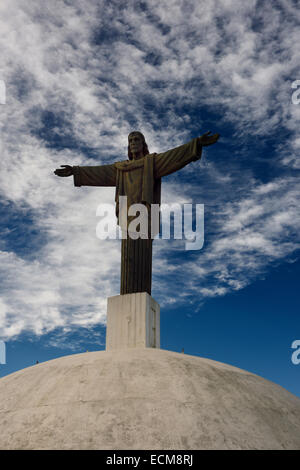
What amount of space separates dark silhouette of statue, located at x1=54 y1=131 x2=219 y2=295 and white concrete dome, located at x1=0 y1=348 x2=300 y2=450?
357cm

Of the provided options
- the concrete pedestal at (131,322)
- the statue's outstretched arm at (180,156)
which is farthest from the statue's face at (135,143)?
the concrete pedestal at (131,322)

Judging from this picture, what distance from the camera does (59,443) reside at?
6.80 meters

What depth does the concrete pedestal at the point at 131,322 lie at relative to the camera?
1197cm

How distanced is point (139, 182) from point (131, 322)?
15.1ft

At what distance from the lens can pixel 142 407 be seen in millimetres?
7480

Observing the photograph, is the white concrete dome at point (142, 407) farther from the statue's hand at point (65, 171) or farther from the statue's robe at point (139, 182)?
the statue's hand at point (65, 171)

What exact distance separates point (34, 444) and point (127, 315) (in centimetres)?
562

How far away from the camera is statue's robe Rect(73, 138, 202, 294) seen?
13.0m

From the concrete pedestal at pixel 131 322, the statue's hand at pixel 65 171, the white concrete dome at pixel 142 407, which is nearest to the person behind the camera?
the white concrete dome at pixel 142 407

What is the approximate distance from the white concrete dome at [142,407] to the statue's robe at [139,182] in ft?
11.5

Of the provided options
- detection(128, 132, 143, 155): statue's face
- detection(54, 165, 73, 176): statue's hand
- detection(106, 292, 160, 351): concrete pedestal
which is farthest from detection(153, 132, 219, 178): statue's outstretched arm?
detection(106, 292, 160, 351): concrete pedestal

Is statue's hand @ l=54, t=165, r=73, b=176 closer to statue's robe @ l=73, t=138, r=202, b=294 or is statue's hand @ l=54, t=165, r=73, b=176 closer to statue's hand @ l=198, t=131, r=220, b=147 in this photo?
statue's robe @ l=73, t=138, r=202, b=294

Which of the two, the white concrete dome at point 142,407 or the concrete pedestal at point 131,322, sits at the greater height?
the concrete pedestal at point 131,322

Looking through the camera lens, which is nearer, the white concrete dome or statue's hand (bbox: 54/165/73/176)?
the white concrete dome
